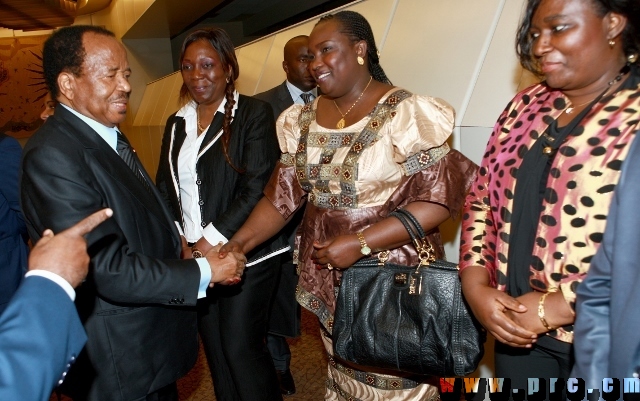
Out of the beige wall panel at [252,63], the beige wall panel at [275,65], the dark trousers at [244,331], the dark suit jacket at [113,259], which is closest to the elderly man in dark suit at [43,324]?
the dark suit jacket at [113,259]

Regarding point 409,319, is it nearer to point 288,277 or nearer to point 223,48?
point 288,277

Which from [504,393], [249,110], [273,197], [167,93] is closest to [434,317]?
[504,393]

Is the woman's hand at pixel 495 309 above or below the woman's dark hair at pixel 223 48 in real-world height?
below

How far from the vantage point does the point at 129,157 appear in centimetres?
199

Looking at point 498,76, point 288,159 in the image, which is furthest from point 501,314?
point 498,76

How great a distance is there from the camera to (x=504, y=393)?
1655 millimetres

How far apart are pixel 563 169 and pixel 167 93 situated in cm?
877

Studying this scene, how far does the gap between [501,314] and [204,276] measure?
3.15 ft

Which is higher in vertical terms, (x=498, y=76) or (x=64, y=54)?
(x=64, y=54)

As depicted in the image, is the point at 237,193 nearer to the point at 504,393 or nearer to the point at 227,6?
the point at 504,393

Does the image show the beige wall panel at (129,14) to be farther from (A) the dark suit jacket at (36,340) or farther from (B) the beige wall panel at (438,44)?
(A) the dark suit jacket at (36,340)

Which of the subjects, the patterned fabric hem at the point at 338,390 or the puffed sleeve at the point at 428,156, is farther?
the patterned fabric hem at the point at 338,390

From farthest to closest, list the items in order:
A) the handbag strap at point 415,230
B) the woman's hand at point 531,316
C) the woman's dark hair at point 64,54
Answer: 1. the handbag strap at point 415,230
2. the woman's dark hair at point 64,54
3. the woman's hand at point 531,316

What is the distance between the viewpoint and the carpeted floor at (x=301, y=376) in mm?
3188
